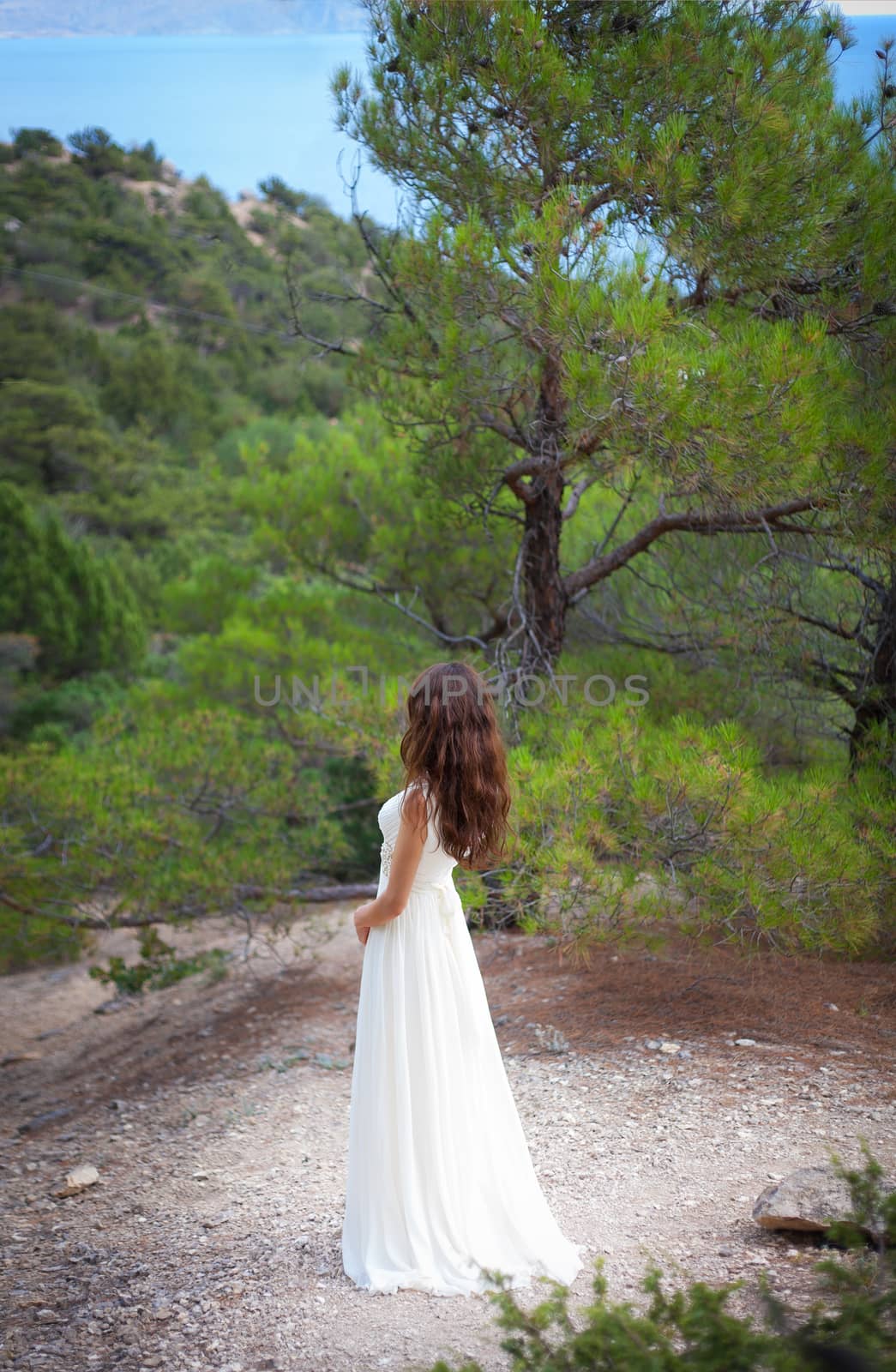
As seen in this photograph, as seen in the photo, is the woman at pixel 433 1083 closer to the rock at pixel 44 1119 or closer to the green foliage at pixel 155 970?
the rock at pixel 44 1119

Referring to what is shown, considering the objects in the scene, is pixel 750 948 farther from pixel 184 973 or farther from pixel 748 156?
pixel 184 973

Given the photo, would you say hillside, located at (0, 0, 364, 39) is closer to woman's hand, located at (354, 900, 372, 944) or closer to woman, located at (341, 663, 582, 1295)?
woman, located at (341, 663, 582, 1295)

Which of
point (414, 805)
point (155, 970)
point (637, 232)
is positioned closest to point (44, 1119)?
point (155, 970)

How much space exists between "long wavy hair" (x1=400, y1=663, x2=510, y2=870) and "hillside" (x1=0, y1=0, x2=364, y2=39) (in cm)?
453

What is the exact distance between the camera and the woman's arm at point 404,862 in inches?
89.0

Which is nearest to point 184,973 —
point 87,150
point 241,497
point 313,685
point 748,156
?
point 313,685

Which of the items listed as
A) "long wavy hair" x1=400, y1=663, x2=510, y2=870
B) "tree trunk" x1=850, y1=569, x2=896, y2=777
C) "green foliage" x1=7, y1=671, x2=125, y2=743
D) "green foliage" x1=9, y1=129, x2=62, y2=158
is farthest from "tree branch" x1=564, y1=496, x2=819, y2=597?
"green foliage" x1=9, y1=129, x2=62, y2=158

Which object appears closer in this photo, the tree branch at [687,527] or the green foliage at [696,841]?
the green foliage at [696,841]

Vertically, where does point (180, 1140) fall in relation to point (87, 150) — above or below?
below

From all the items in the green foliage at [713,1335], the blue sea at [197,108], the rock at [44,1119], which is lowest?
the rock at [44,1119]

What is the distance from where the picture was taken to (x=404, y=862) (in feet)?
7.55

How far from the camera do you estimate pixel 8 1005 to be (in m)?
7.19

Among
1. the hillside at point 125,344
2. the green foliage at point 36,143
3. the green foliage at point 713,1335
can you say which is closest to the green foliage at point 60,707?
the hillside at point 125,344

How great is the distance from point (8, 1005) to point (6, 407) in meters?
13.3
